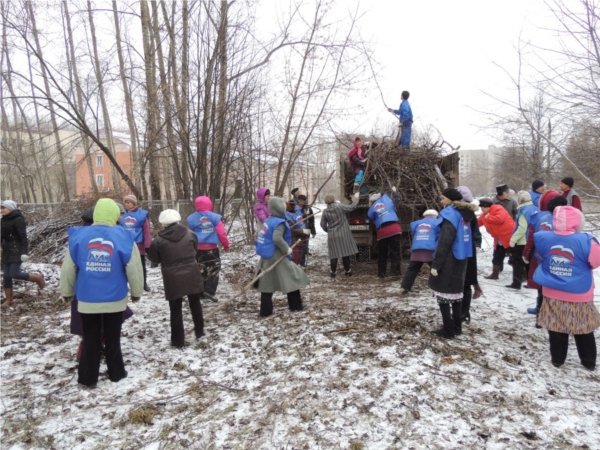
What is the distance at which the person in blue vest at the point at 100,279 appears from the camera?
3490mm

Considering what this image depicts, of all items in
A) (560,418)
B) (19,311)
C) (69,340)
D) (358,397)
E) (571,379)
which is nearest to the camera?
(560,418)

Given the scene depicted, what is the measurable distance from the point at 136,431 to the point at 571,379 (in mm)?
3906

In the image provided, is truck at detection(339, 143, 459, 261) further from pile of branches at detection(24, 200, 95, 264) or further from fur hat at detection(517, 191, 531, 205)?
pile of branches at detection(24, 200, 95, 264)

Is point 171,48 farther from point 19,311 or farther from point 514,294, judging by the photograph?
point 514,294

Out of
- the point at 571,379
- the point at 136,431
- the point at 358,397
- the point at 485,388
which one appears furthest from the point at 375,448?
the point at 571,379

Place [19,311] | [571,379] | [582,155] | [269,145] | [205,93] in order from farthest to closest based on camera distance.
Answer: [269,145]
[205,93]
[582,155]
[19,311]
[571,379]

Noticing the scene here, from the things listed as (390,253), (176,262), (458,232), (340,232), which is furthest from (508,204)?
(176,262)

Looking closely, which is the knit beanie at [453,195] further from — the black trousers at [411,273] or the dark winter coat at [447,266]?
the black trousers at [411,273]

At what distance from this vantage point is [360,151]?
8680mm

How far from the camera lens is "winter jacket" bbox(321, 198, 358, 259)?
25.1 ft

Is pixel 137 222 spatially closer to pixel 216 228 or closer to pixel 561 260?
pixel 216 228

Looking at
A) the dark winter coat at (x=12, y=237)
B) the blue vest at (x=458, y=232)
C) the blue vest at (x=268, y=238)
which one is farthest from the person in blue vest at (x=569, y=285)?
the dark winter coat at (x=12, y=237)

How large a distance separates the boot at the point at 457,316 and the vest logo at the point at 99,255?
3.78 meters

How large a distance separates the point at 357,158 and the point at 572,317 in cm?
575
